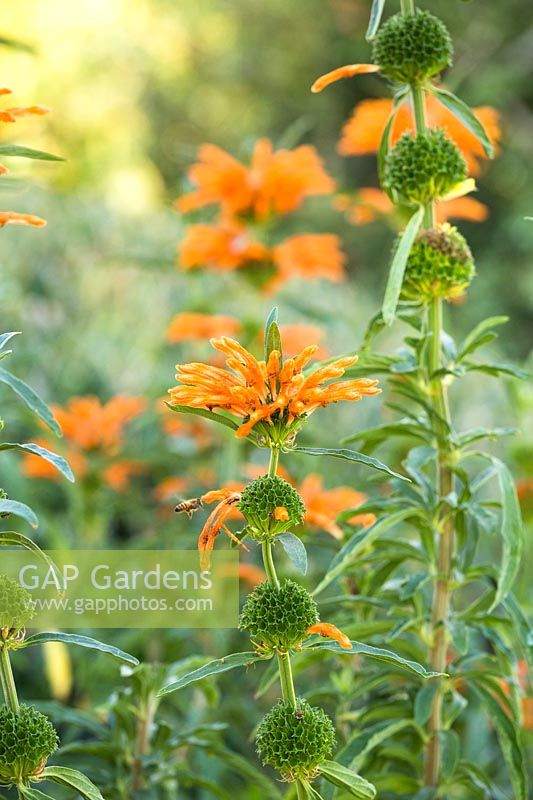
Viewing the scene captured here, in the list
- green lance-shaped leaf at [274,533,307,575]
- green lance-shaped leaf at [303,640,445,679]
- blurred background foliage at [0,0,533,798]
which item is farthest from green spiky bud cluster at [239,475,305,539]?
blurred background foliage at [0,0,533,798]

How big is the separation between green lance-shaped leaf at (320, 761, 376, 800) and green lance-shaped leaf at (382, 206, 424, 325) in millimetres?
419

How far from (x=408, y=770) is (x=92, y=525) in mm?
979

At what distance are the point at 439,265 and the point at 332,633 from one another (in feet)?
1.46

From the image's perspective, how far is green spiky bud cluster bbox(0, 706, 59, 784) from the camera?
0.83 meters

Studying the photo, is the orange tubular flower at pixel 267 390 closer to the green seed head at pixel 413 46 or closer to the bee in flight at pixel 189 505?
the bee in flight at pixel 189 505

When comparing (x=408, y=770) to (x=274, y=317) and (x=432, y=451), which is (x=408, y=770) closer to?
(x=432, y=451)

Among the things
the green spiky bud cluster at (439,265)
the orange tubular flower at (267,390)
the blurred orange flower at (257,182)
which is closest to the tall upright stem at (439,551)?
the green spiky bud cluster at (439,265)

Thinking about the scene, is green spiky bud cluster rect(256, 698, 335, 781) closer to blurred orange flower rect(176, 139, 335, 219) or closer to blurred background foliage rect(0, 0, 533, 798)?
blurred background foliage rect(0, 0, 533, 798)

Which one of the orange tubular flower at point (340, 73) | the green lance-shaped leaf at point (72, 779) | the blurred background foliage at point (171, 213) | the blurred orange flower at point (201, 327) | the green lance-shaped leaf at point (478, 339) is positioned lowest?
the green lance-shaped leaf at point (72, 779)

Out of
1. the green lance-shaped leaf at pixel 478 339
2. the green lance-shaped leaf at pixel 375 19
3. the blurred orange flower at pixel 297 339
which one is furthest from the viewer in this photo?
the blurred orange flower at pixel 297 339

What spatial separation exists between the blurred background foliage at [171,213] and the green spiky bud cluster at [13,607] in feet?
1.35

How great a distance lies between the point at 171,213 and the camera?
3.77 meters

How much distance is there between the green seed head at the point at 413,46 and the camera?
108 centimetres

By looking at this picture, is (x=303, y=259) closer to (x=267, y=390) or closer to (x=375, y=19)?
(x=375, y=19)
